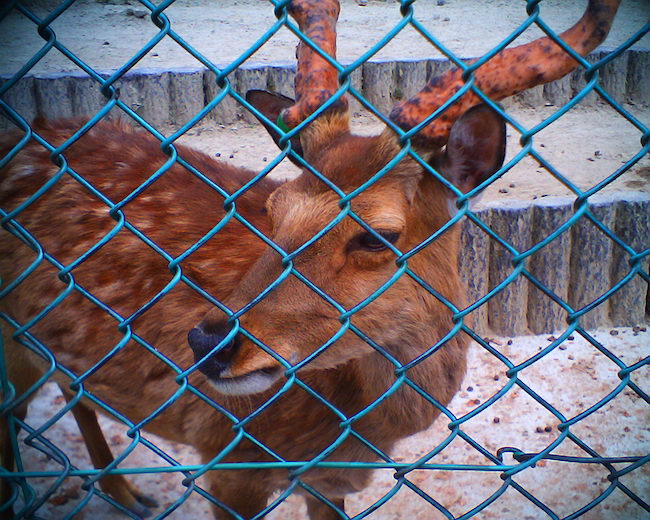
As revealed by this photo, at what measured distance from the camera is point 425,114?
1919 millimetres

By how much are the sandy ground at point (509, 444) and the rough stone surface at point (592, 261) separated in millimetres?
169

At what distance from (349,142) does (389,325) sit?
0.66 metres

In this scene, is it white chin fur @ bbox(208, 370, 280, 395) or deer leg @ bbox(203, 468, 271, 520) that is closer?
white chin fur @ bbox(208, 370, 280, 395)

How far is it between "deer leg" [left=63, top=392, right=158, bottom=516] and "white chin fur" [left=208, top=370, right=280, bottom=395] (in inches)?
68.1

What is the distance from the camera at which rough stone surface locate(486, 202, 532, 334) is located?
4.27 meters

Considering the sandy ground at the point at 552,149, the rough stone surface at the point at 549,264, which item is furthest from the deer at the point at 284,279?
the sandy ground at the point at 552,149

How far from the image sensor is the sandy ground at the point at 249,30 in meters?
7.12

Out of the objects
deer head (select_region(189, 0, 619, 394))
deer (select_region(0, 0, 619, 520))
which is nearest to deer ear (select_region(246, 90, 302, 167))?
deer (select_region(0, 0, 619, 520))

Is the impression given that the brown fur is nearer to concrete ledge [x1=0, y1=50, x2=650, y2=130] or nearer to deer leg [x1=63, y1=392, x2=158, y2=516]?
deer leg [x1=63, y1=392, x2=158, y2=516]

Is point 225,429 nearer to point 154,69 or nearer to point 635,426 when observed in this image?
point 635,426

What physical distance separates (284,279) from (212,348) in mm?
311

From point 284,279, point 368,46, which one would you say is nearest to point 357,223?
point 284,279

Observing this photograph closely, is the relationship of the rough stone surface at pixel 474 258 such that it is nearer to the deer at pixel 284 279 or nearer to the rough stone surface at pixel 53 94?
the deer at pixel 284 279

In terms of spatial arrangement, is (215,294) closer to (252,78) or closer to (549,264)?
Answer: (549,264)
